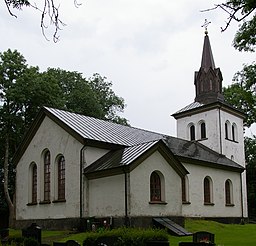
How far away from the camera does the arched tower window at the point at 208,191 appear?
33759mm

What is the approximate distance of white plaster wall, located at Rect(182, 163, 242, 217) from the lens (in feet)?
105

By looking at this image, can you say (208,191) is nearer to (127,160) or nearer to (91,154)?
(91,154)

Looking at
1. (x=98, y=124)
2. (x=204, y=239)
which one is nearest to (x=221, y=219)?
(x=98, y=124)

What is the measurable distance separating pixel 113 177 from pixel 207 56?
2381 centimetres

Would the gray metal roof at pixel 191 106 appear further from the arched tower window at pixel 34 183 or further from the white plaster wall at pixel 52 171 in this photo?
the arched tower window at pixel 34 183

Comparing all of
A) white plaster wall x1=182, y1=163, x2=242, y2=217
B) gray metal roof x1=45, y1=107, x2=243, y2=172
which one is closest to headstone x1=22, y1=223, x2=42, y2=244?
gray metal roof x1=45, y1=107, x2=243, y2=172

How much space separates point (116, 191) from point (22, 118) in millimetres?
20097

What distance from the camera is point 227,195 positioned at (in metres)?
36.2


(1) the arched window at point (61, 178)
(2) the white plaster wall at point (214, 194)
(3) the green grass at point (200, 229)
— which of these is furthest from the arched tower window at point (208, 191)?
(1) the arched window at point (61, 178)

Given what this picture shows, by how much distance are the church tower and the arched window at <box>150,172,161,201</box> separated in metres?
15.9

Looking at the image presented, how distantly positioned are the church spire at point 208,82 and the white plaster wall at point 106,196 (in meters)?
20.0

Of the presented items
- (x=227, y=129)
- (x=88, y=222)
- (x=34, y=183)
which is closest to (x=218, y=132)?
(x=227, y=129)

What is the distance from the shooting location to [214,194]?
3406 centimetres

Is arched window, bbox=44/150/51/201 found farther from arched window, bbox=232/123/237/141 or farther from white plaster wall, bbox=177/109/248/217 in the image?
arched window, bbox=232/123/237/141
